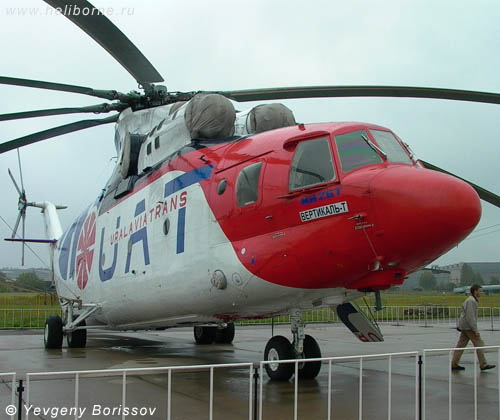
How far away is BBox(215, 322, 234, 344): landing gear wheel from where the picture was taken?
15.6 meters

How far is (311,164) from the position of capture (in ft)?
25.1

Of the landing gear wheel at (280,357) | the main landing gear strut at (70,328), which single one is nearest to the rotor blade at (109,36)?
the landing gear wheel at (280,357)

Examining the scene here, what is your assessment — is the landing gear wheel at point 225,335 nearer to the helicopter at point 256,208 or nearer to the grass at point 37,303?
the helicopter at point 256,208

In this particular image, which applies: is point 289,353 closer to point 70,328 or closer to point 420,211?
point 420,211

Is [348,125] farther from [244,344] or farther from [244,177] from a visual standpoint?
[244,344]

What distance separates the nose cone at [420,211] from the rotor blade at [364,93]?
2422 millimetres

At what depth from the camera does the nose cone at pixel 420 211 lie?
655cm

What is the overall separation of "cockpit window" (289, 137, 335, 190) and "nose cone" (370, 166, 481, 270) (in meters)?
0.75

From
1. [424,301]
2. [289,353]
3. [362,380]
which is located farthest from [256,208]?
[424,301]

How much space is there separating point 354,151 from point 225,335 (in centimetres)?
936

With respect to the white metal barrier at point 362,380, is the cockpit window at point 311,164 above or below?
above

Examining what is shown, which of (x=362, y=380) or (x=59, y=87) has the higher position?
(x=59, y=87)

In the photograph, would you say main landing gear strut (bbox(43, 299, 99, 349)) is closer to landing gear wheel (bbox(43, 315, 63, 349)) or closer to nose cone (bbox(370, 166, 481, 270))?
landing gear wheel (bbox(43, 315, 63, 349))

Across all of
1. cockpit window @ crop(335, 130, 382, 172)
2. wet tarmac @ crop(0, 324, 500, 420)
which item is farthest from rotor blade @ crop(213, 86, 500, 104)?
wet tarmac @ crop(0, 324, 500, 420)
